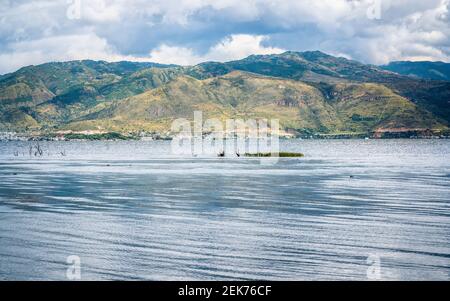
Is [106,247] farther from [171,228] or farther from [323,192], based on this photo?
[323,192]

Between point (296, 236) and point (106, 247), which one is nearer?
point (106, 247)

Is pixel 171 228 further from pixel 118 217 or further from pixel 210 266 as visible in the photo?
pixel 210 266

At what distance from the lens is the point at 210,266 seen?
39969mm

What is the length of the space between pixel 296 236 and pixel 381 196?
34692 mm

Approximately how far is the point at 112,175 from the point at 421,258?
8959cm

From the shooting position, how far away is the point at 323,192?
8775 cm
